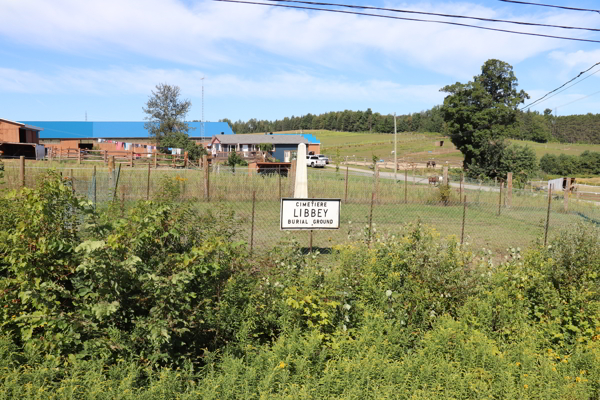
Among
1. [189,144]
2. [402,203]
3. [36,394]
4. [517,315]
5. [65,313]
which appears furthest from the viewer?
[189,144]

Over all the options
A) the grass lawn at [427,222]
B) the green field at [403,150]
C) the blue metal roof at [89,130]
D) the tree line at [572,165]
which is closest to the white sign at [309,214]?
the grass lawn at [427,222]

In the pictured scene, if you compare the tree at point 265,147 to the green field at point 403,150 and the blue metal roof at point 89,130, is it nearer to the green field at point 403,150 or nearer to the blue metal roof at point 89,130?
the blue metal roof at point 89,130

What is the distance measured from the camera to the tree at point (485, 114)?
47.9 meters

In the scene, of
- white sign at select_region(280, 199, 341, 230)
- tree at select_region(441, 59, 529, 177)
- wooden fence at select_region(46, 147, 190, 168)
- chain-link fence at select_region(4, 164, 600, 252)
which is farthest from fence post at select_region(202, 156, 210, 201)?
tree at select_region(441, 59, 529, 177)

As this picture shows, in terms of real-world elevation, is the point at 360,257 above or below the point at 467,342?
above

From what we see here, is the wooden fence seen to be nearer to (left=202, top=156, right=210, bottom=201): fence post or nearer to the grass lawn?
(left=202, top=156, right=210, bottom=201): fence post

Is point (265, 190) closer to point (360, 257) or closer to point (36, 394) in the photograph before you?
point (360, 257)

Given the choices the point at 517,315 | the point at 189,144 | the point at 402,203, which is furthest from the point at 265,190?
the point at 189,144

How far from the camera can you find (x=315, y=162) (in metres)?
55.8

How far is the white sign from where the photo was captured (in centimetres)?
901

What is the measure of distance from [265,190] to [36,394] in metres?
16.4

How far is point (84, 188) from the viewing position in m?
18.0

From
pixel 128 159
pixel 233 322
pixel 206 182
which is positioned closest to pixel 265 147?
pixel 128 159

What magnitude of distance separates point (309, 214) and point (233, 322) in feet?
13.3
